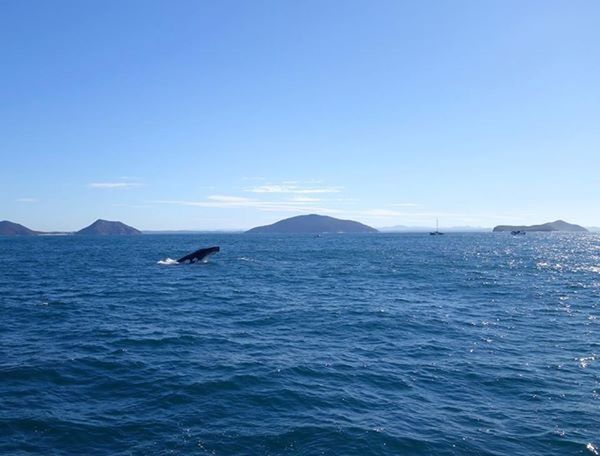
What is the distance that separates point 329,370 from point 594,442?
8.62m

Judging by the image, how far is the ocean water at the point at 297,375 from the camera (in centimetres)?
1147

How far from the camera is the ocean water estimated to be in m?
11.5

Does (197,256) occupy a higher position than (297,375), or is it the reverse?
(197,256)

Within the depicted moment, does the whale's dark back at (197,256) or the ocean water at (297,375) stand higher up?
the whale's dark back at (197,256)

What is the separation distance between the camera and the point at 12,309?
2850 cm

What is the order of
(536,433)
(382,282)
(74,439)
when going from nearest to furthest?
(74,439), (536,433), (382,282)

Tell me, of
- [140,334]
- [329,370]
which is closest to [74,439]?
[329,370]

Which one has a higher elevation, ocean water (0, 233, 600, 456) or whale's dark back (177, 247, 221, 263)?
whale's dark back (177, 247, 221, 263)

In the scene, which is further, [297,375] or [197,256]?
[197,256]

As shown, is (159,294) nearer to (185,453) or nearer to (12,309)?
Result: (12,309)

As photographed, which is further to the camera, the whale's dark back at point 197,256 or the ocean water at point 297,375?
the whale's dark back at point 197,256

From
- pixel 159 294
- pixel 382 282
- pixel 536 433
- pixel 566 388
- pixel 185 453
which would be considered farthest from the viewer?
pixel 382 282

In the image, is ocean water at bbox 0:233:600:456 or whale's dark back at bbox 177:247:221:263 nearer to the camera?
ocean water at bbox 0:233:600:456

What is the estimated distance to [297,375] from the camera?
16.2 metres
